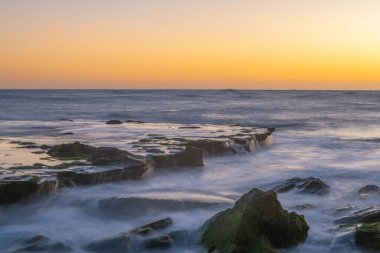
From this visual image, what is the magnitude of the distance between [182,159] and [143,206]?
13.0ft

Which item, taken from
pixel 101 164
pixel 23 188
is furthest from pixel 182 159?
pixel 23 188

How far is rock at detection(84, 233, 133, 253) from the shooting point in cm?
652

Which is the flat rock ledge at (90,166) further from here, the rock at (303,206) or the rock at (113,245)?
the rock at (303,206)

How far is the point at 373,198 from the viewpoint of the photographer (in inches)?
370

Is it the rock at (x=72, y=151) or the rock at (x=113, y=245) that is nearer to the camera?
the rock at (x=113, y=245)

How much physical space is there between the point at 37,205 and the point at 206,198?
10.2 feet

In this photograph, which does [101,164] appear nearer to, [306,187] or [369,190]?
[306,187]

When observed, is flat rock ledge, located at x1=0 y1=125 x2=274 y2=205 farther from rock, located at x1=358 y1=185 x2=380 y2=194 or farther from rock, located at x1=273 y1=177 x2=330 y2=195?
rock, located at x1=358 y1=185 x2=380 y2=194

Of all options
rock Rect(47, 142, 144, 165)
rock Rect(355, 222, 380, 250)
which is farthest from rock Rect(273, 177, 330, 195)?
rock Rect(47, 142, 144, 165)

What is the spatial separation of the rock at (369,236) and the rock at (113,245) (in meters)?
3.12

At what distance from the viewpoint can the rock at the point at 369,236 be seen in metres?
6.27

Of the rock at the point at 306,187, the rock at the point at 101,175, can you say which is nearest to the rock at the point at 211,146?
the rock at the point at 101,175

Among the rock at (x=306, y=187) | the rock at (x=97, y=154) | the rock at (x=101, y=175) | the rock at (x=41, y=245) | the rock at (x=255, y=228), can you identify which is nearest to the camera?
the rock at (x=255, y=228)

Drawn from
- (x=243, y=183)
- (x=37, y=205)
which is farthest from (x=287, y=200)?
(x=37, y=205)
